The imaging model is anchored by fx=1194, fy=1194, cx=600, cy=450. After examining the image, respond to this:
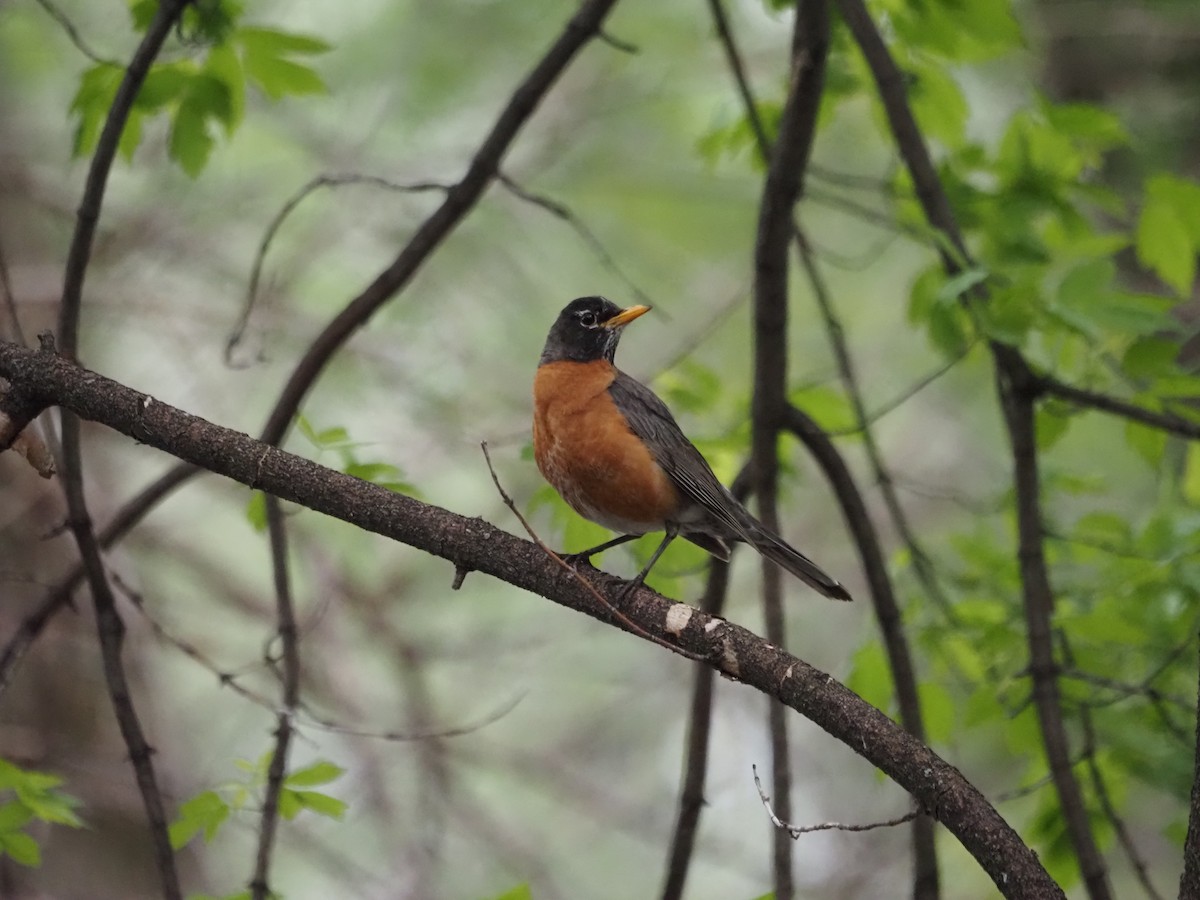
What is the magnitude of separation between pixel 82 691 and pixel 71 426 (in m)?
2.61

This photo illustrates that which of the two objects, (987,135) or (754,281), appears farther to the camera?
(987,135)

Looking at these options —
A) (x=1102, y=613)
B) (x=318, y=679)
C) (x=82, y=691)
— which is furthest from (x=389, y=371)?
(x=1102, y=613)

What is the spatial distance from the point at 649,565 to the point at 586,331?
1.24 meters

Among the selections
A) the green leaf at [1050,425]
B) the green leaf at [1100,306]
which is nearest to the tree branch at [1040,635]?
the green leaf at [1050,425]

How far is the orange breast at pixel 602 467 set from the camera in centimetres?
358

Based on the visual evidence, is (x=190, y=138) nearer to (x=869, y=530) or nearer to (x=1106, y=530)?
(x=869, y=530)

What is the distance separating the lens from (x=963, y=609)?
4.20m

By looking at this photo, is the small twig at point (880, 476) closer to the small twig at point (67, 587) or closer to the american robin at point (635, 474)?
the american robin at point (635, 474)

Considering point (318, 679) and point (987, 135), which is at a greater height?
point (987, 135)

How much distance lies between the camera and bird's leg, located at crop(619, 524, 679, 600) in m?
2.72

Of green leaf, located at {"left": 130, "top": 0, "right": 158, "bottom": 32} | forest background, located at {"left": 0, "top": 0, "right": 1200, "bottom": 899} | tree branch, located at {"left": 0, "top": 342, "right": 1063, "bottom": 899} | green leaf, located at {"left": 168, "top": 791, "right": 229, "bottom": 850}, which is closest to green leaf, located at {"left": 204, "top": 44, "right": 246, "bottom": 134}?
forest background, located at {"left": 0, "top": 0, "right": 1200, "bottom": 899}

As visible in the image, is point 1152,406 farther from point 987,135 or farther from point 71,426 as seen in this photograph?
point 987,135

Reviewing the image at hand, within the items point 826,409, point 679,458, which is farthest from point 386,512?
point 826,409

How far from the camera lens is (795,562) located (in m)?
3.49
